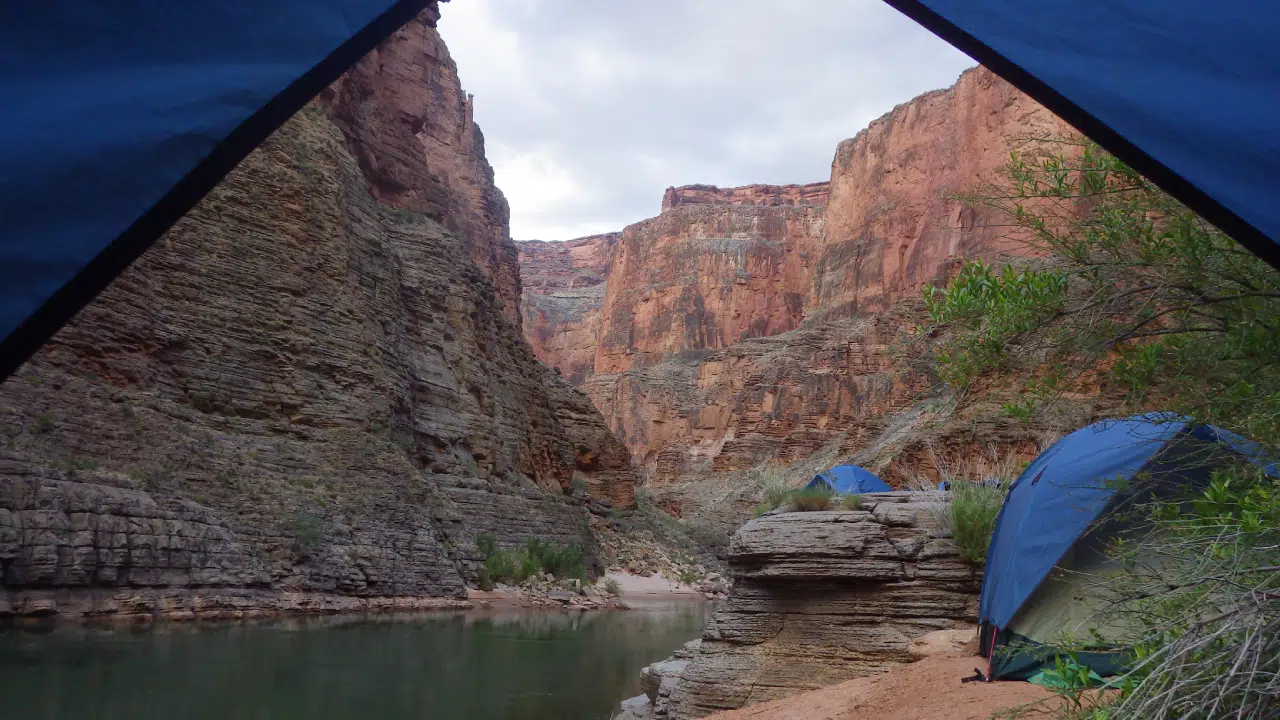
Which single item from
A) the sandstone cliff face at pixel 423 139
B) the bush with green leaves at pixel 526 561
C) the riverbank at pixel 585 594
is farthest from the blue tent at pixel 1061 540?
the sandstone cliff face at pixel 423 139

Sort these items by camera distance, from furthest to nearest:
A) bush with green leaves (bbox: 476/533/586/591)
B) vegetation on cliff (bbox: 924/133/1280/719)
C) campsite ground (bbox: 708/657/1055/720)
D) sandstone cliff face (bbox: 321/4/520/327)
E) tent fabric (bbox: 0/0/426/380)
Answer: sandstone cliff face (bbox: 321/4/520/327)
bush with green leaves (bbox: 476/533/586/591)
campsite ground (bbox: 708/657/1055/720)
vegetation on cliff (bbox: 924/133/1280/719)
tent fabric (bbox: 0/0/426/380)

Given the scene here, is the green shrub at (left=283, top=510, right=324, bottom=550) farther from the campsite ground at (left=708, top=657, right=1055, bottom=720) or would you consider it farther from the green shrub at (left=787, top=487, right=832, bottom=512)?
the campsite ground at (left=708, top=657, right=1055, bottom=720)

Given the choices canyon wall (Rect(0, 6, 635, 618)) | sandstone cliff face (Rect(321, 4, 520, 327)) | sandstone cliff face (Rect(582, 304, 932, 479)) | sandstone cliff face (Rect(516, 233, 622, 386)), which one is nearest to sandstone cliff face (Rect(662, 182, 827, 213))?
sandstone cliff face (Rect(516, 233, 622, 386))

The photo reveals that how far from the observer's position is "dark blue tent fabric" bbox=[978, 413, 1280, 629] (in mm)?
5793

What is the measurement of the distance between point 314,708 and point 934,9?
7.98m

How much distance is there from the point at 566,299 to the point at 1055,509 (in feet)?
376

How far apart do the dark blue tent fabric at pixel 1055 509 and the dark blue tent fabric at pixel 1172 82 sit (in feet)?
13.7

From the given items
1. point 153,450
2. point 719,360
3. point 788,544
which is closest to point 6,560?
point 153,450

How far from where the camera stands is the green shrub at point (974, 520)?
288 inches

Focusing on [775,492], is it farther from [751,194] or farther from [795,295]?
[751,194]

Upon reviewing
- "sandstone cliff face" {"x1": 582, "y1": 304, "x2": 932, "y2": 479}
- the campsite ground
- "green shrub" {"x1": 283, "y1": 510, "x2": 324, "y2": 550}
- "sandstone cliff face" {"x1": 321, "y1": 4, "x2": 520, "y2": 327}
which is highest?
"sandstone cliff face" {"x1": 321, "y1": 4, "x2": 520, "y2": 327}

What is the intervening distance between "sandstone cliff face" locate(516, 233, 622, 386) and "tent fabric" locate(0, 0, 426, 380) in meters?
99.6

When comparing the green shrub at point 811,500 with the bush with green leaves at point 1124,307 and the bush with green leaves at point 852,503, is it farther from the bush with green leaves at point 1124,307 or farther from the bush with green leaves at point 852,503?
the bush with green leaves at point 1124,307

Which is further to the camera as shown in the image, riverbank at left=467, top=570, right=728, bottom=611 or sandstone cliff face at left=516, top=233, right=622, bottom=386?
sandstone cliff face at left=516, top=233, right=622, bottom=386
